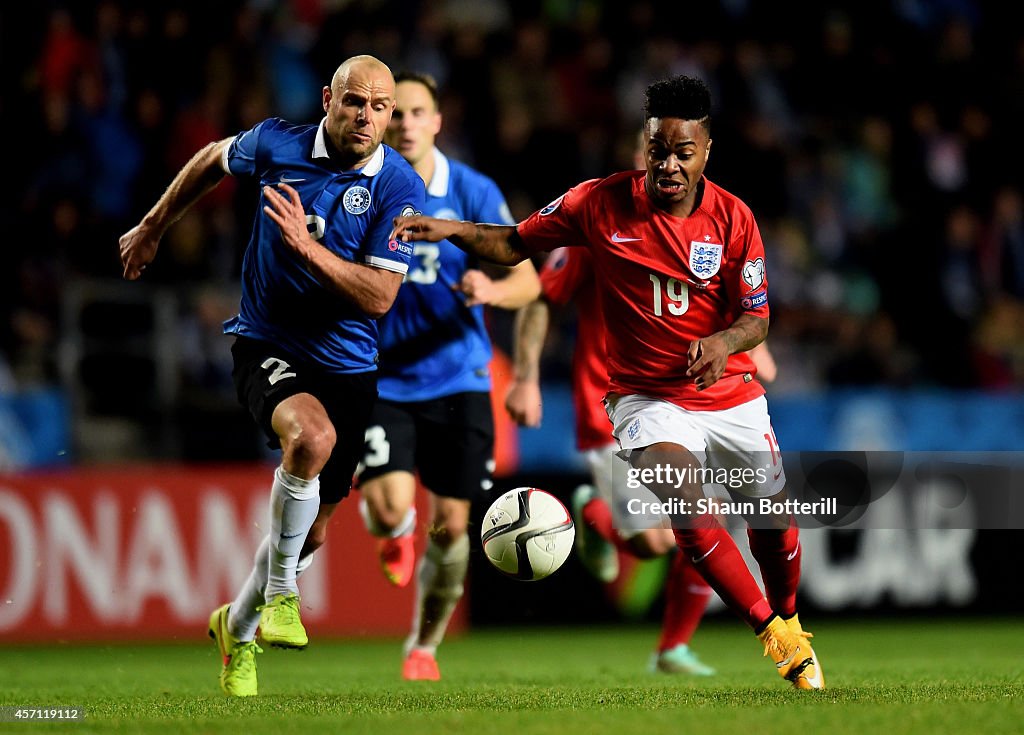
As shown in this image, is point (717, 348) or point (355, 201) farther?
point (355, 201)

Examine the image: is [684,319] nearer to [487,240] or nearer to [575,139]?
[487,240]

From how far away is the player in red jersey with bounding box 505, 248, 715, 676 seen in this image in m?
7.75

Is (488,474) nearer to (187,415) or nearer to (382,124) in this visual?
(382,124)

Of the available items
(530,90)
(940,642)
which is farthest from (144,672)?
(530,90)

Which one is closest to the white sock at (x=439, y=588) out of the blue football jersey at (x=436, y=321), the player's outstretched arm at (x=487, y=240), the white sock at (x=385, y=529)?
the white sock at (x=385, y=529)

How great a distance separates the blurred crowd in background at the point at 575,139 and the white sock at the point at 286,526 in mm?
5327

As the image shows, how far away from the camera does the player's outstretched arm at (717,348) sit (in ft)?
18.4

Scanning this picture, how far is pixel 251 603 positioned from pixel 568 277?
2.74 metres

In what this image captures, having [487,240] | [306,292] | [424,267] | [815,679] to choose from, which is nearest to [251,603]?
[306,292]

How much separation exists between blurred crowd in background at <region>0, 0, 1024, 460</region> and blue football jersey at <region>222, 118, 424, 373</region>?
5.07 meters

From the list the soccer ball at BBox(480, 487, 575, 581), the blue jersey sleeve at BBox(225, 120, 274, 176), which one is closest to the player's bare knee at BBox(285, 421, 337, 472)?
the soccer ball at BBox(480, 487, 575, 581)

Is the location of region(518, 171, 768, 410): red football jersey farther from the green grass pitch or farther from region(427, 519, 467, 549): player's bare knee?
region(427, 519, 467, 549): player's bare knee

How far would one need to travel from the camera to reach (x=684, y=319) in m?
6.12

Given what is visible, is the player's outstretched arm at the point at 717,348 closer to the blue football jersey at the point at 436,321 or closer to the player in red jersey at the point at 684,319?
the player in red jersey at the point at 684,319
